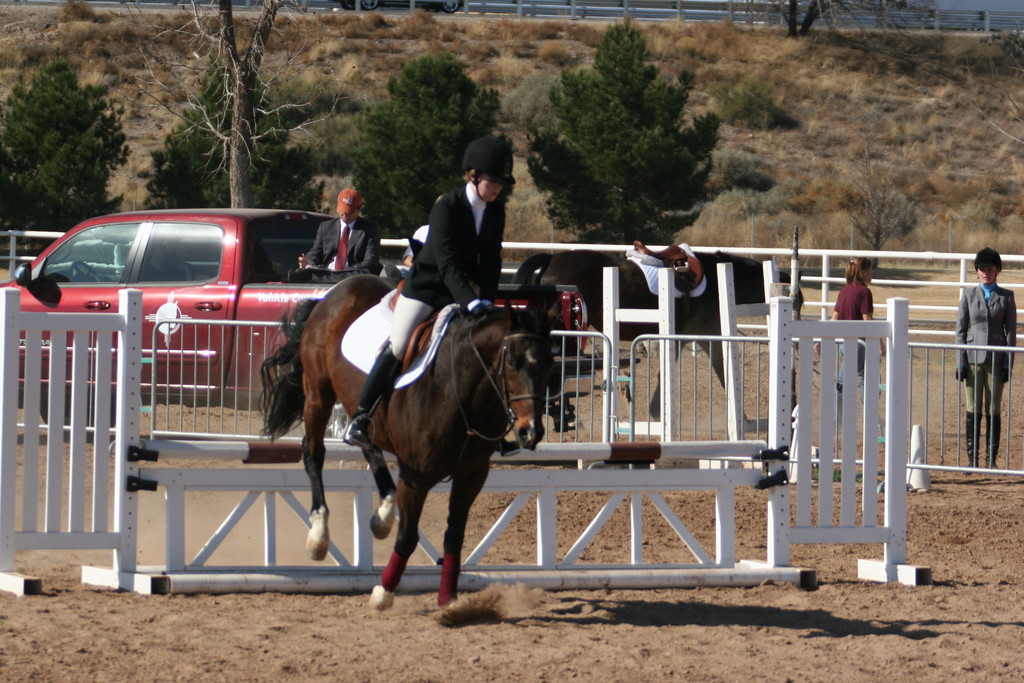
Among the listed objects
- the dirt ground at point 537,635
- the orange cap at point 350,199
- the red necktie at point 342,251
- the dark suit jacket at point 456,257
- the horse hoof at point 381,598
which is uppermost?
the orange cap at point 350,199

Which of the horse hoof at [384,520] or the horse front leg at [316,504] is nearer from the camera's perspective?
the horse hoof at [384,520]

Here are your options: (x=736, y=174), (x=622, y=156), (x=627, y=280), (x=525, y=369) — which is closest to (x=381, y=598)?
(x=525, y=369)

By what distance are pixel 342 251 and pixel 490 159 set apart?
14.5 feet

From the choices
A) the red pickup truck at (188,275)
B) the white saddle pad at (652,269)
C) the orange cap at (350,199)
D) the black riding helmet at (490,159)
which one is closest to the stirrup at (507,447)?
the black riding helmet at (490,159)

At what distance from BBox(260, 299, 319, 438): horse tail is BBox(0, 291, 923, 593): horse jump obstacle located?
14.0 inches

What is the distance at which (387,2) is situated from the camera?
56438mm

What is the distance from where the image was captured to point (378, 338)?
6438 mm

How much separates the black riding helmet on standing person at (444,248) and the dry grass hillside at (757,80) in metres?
30.9

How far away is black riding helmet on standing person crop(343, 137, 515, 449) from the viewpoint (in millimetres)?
6137

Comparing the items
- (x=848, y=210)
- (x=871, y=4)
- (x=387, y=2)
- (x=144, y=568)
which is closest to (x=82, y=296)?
(x=144, y=568)

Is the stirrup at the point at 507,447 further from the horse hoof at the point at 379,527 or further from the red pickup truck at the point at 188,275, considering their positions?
the red pickup truck at the point at 188,275

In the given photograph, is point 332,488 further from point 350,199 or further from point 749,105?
point 749,105

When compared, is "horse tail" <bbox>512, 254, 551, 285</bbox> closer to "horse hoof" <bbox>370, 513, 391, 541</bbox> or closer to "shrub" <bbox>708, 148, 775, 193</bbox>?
"horse hoof" <bbox>370, 513, 391, 541</bbox>

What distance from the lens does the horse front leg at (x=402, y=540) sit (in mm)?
6156
